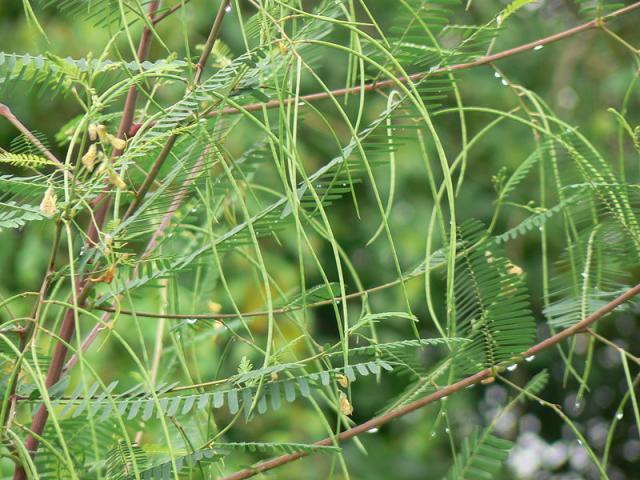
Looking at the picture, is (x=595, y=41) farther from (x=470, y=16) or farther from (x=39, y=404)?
(x=39, y=404)

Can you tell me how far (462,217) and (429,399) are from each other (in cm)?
148

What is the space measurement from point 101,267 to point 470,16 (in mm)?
1729

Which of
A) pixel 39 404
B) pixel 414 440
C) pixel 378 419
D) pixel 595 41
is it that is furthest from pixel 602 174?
pixel 595 41

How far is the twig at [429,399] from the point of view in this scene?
1.84 ft

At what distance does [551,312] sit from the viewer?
683 millimetres

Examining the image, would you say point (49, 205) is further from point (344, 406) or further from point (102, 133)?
point (344, 406)

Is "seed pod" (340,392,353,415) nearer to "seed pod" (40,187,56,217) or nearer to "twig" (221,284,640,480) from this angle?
"twig" (221,284,640,480)

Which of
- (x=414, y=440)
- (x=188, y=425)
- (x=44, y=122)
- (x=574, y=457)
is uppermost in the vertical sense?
(x=188, y=425)

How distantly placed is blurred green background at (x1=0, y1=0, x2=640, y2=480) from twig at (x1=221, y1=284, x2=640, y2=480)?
101 centimetres

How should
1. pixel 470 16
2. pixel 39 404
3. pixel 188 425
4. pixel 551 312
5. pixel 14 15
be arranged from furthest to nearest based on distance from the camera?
pixel 470 16 → pixel 14 15 → pixel 188 425 → pixel 551 312 → pixel 39 404

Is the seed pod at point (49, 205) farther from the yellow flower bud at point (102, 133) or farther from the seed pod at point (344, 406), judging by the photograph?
the seed pod at point (344, 406)

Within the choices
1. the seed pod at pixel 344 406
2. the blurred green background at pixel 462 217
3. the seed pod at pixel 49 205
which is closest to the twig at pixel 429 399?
the seed pod at pixel 344 406

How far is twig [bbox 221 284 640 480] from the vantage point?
56 cm

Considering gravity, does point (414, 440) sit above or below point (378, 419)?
below
